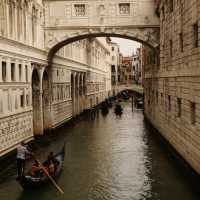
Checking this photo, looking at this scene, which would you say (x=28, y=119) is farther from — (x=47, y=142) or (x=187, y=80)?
(x=187, y=80)

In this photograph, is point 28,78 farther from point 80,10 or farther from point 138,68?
point 138,68

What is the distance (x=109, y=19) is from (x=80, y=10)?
1.37m

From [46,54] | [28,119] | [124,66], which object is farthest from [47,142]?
[124,66]

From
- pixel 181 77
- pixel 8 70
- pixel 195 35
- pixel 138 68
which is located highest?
pixel 138 68

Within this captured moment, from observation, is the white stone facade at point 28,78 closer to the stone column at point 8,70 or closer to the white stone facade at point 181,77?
the stone column at point 8,70

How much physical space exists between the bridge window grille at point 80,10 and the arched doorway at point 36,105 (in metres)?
3.21

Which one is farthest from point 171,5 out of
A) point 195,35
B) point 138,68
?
point 138,68

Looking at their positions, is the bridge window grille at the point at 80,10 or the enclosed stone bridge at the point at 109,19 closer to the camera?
the enclosed stone bridge at the point at 109,19

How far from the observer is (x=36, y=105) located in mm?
16906

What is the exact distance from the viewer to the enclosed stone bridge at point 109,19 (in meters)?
17.0

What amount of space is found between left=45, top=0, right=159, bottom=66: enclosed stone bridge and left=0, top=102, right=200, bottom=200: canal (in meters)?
4.69

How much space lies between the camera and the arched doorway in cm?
1667

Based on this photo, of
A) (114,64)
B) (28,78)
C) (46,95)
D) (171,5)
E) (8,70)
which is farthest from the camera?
(114,64)

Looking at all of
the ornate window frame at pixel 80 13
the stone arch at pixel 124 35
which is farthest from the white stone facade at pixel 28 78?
the ornate window frame at pixel 80 13
